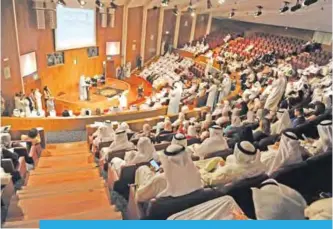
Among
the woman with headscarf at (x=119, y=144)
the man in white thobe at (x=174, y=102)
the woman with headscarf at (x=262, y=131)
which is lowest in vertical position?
the man in white thobe at (x=174, y=102)

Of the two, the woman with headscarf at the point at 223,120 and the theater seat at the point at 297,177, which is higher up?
the theater seat at the point at 297,177

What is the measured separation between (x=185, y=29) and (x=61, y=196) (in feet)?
48.7

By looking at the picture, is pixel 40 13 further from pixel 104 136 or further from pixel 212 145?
pixel 212 145

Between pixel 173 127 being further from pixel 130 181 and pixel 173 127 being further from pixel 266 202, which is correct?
pixel 266 202

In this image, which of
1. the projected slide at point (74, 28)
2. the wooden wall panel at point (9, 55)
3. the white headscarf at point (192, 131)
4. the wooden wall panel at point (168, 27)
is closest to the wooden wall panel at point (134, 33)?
the wooden wall panel at point (168, 27)

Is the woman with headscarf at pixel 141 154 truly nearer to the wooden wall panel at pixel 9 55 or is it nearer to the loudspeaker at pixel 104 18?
the wooden wall panel at pixel 9 55

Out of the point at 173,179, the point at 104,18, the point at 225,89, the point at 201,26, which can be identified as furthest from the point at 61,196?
the point at 201,26

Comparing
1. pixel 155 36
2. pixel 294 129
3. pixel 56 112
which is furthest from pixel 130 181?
pixel 155 36

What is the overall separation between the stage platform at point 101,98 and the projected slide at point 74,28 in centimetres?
159

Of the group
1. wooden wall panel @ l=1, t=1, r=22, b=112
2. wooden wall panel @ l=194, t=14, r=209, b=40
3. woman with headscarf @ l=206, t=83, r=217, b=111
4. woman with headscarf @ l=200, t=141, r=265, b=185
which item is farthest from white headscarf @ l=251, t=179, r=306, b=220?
wooden wall panel @ l=194, t=14, r=209, b=40

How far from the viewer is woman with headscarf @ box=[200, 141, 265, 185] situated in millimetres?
3494

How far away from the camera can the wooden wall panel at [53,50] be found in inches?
379

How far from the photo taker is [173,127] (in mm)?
6648

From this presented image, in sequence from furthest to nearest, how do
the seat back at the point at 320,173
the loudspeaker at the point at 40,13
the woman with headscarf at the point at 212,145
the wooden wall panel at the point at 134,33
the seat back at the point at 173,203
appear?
1. the wooden wall panel at the point at 134,33
2. the loudspeaker at the point at 40,13
3. the woman with headscarf at the point at 212,145
4. the seat back at the point at 320,173
5. the seat back at the point at 173,203
